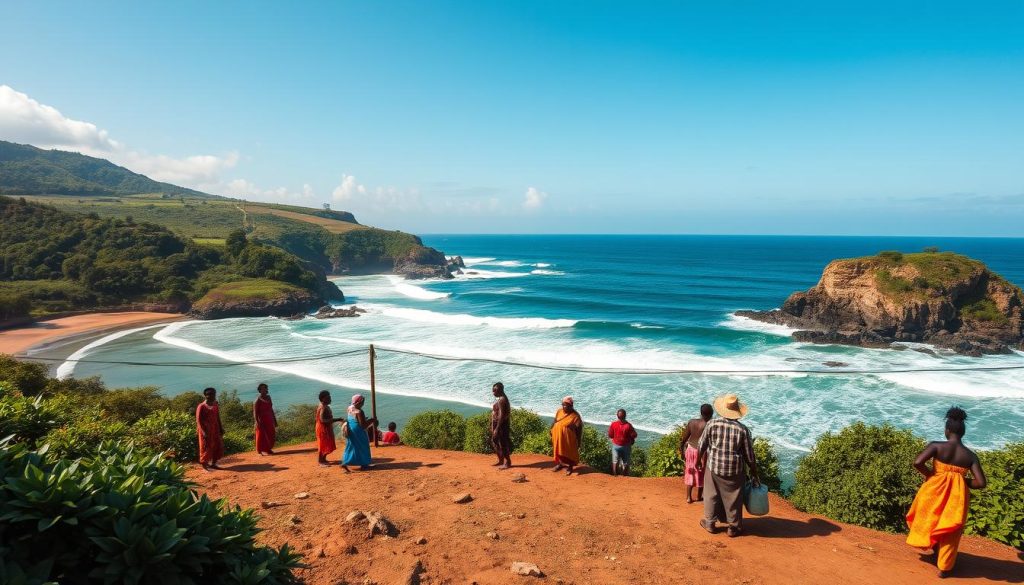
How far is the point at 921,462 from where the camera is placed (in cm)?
553

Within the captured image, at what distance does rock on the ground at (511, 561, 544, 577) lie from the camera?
19.0 feet

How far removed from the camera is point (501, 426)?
9453mm

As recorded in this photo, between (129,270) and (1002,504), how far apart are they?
225ft

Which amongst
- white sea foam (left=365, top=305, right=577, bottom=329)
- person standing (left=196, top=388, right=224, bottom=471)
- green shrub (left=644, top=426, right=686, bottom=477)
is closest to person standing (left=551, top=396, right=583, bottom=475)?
green shrub (left=644, top=426, right=686, bottom=477)

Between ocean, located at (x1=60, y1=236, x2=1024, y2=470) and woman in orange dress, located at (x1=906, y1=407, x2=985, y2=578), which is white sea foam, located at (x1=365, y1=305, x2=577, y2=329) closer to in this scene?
Answer: ocean, located at (x1=60, y1=236, x2=1024, y2=470)

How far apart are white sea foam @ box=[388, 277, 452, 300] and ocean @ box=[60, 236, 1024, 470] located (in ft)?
22.3

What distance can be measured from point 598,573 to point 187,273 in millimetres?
68118

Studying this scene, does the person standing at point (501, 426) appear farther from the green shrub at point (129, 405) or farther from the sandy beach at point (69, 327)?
the sandy beach at point (69, 327)

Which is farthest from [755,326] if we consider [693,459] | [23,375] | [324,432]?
[23,375]

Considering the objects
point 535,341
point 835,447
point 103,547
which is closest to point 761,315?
point 535,341

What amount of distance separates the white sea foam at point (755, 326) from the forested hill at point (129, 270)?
44.8 meters

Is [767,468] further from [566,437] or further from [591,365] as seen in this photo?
[591,365]

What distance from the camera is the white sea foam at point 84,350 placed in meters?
28.7

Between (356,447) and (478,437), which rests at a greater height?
(356,447)
